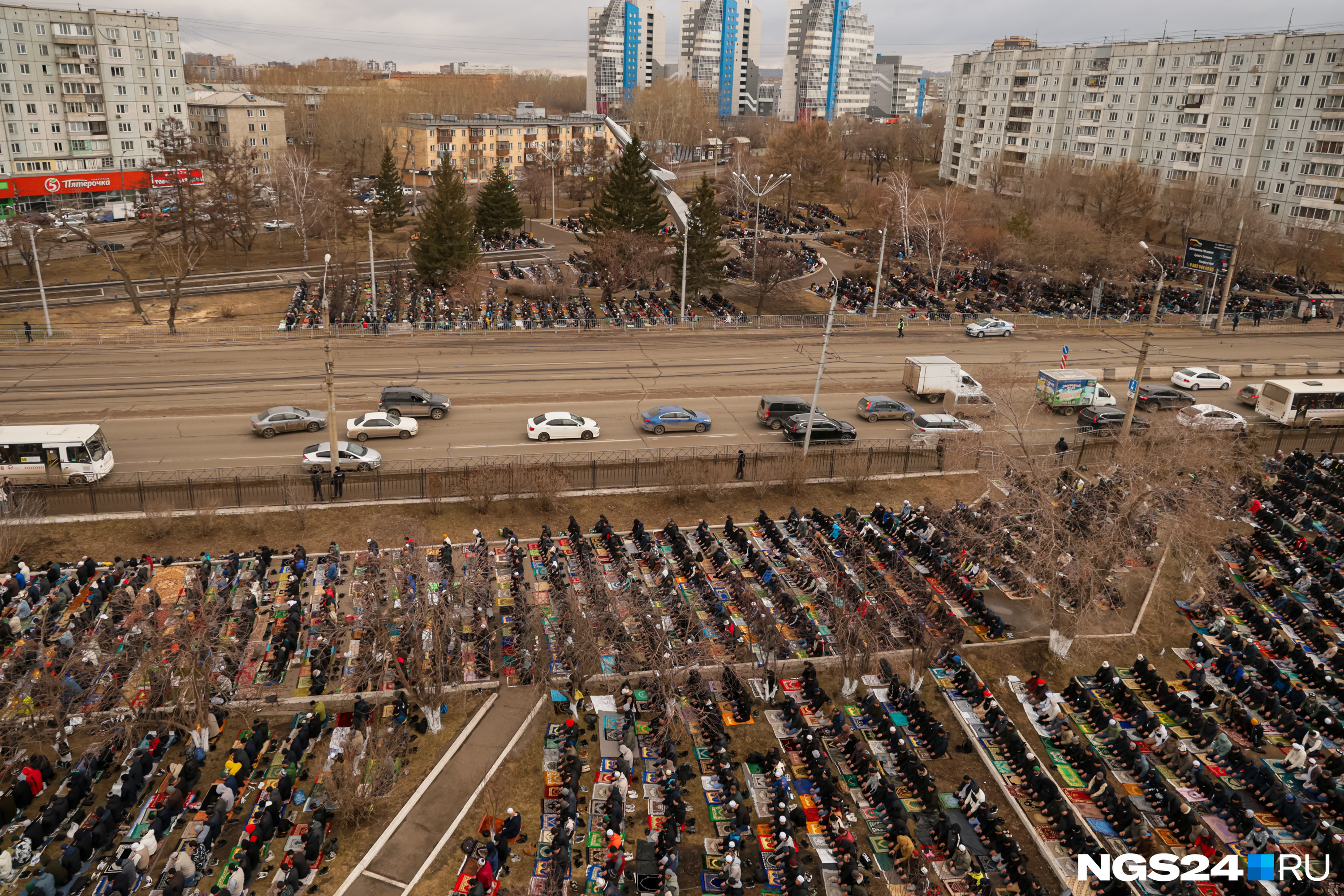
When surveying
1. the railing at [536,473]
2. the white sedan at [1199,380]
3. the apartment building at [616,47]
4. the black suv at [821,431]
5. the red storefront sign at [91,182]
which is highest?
the apartment building at [616,47]

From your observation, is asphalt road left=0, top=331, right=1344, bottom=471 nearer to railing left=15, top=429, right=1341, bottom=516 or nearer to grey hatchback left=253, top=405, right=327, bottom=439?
grey hatchback left=253, top=405, right=327, bottom=439

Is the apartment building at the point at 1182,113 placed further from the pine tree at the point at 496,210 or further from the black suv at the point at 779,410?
the black suv at the point at 779,410

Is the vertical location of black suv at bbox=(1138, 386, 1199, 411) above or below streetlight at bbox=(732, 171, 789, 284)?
below

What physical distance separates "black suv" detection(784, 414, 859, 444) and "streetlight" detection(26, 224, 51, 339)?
36.7 meters

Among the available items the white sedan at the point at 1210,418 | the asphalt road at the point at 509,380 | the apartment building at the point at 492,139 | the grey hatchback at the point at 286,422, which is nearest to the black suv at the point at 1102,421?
the asphalt road at the point at 509,380

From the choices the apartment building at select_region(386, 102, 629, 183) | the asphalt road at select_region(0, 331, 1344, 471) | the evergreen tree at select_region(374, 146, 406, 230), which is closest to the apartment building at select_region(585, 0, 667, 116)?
the apartment building at select_region(386, 102, 629, 183)

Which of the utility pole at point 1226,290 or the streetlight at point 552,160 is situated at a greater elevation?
the streetlight at point 552,160

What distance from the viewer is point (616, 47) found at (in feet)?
641

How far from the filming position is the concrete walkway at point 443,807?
14.6 metres

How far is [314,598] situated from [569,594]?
718cm

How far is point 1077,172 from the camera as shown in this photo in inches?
3189

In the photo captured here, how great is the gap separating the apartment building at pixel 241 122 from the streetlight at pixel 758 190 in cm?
5259

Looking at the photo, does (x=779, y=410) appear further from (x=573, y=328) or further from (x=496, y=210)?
(x=496, y=210)

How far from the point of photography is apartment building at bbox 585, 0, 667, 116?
192250 millimetres
